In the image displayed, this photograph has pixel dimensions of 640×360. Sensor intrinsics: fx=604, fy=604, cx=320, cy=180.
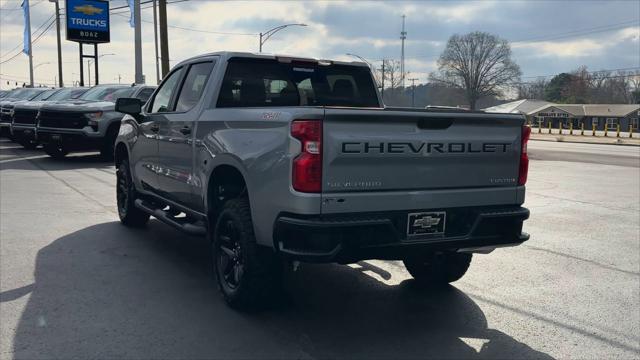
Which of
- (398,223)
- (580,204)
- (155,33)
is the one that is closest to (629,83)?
(155,33)

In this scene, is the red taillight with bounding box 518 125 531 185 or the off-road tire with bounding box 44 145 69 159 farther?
the off-road tire with bounding box 44 145 69 159

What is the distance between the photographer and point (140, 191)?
7.16 meters

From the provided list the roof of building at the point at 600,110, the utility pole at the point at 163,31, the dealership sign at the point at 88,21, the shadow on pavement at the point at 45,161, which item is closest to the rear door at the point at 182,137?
the shadow on pavement at the point at 45,161

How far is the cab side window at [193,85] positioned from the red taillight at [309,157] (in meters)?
2.10

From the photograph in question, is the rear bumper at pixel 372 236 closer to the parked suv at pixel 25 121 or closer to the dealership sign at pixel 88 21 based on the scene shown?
the parked suv at pixel 25 121

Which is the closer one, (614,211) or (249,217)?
(249,217)

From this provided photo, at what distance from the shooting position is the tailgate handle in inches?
165

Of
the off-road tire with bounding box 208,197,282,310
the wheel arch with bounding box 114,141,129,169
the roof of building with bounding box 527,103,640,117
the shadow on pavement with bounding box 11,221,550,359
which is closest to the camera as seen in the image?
the shadow on pavement with bounding box 11,221,550,359

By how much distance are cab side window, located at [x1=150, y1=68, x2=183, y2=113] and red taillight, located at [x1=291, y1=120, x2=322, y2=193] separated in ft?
9.39

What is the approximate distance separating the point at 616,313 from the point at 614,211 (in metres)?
5.59

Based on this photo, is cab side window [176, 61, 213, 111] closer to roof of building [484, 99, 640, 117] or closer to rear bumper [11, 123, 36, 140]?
rear bumper [11, 123, 36, 140]

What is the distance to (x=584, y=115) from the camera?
83250mm

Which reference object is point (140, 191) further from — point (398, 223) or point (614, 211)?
point (614, 211)

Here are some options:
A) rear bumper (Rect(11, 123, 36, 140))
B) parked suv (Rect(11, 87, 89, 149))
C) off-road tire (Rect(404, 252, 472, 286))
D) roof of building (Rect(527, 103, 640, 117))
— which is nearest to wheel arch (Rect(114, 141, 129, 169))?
off-road tire (Rect(404, 252, 472, 286))
